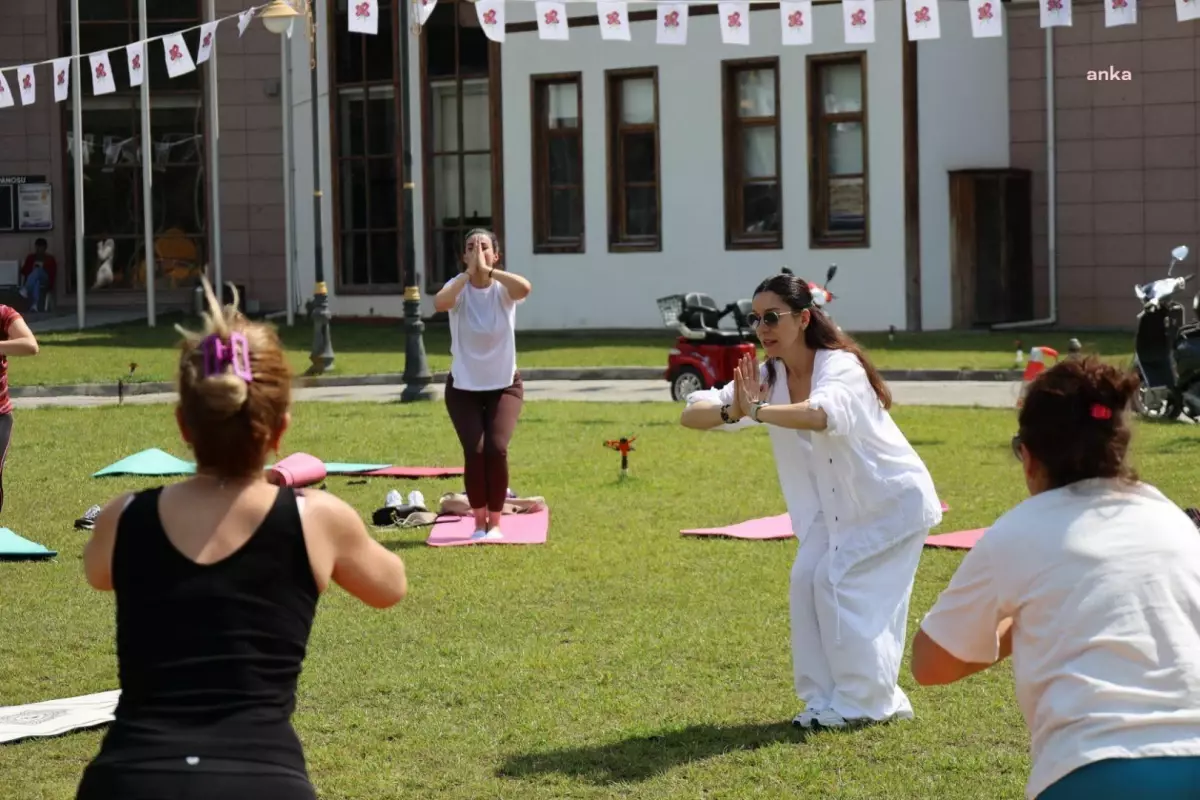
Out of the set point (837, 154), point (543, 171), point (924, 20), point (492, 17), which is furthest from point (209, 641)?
Answer: point (543, 171)

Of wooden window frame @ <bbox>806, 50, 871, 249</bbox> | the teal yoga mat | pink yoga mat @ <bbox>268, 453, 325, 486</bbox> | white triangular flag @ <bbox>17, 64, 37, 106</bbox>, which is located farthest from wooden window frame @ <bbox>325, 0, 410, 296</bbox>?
pink yoga mat @ <bbox>268, 453, 325, 486</bbox>

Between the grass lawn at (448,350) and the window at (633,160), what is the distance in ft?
6.72

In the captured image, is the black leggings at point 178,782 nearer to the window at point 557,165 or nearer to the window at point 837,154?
the window at point 837,154

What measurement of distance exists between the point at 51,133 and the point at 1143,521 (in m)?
38.0

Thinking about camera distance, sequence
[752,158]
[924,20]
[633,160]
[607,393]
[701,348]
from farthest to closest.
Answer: [633,160] → [752,158] → [607,393] → [924,20] → [701,348]

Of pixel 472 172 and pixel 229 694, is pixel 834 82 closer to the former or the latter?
pixel 472 172

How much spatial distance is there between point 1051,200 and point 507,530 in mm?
20684

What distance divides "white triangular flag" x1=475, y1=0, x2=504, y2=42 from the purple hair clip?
1884 cm

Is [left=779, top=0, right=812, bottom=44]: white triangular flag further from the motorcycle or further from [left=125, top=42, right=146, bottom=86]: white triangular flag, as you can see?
[left=125, top=42, right=146, bottom=86]: white triangular flag

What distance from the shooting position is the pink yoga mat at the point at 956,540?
10758mm

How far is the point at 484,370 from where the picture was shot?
11.4 m

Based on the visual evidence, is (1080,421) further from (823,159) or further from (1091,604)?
(823,159)

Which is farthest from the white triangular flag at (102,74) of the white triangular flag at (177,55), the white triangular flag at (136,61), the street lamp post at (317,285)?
the street lamp post at (317,285)

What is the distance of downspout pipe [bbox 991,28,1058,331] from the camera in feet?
100
